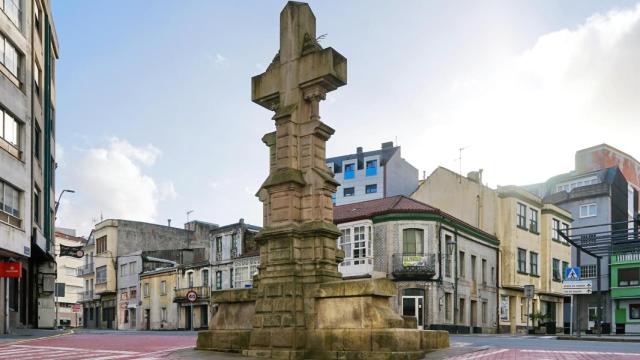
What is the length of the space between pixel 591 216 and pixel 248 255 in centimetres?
3405

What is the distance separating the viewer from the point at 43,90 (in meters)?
36.2

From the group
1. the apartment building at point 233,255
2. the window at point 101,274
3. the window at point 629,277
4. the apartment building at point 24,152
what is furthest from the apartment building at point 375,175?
the apartment building at point 24,152

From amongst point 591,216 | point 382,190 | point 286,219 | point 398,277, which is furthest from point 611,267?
point 286,219

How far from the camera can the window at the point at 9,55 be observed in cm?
2739

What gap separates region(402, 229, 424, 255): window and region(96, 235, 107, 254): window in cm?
4161

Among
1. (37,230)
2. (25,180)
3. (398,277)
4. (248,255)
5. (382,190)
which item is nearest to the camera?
(25,180)

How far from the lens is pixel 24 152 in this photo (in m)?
29.4

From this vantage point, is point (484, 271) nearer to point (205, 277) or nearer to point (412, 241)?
point (412, 241)

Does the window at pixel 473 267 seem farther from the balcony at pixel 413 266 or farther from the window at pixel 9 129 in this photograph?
the window at pixel 9 129

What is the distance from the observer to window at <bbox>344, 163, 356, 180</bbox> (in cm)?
7912

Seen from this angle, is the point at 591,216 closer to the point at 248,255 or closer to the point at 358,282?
the point at 248,255

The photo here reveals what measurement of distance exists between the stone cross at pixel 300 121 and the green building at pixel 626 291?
52425mm

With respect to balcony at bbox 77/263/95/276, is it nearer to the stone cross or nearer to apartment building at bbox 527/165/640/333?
apartment building at bbox 527/165/640/333

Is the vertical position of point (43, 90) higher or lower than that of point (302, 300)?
higher
